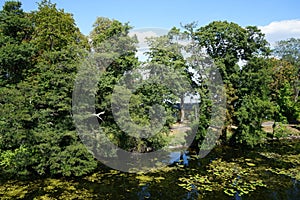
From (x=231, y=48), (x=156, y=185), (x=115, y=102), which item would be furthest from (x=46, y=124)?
(x=231, y=48)

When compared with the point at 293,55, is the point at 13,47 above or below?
below

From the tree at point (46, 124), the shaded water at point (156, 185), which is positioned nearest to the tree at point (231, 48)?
the shaded water at point (156, 185)

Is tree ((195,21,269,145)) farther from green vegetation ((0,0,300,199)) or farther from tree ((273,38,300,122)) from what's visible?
tree ((273,38,300,122))

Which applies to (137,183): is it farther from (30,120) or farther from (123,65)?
(123,65)

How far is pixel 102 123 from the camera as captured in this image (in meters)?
12.9

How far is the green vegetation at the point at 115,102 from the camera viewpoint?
36.5 feet

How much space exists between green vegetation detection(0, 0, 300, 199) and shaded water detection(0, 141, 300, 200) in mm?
76

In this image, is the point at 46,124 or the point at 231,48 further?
the point at 231,48

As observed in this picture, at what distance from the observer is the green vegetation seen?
36.5 ft

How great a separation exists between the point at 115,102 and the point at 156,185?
4134mm

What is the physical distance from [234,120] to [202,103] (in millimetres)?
2490

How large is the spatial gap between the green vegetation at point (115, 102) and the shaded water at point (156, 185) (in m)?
0.08

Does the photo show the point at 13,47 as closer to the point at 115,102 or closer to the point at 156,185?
the point at 115,102

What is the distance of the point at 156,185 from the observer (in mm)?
10852
